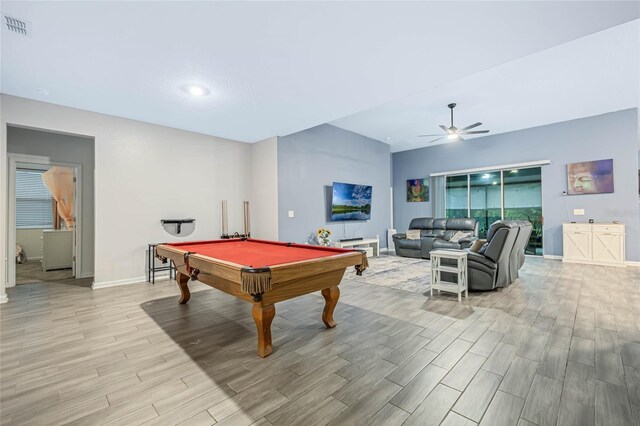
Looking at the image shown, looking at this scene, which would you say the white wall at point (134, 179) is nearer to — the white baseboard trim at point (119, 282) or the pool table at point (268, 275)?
the white baseboard trim at point (119, 282)

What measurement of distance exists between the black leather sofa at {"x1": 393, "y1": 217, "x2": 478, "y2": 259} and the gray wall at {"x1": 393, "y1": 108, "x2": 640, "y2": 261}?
1.33 m

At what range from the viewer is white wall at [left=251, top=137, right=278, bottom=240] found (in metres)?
5.73

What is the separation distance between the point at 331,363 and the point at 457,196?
7752 mm

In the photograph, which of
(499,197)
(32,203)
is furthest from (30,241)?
(499,197)

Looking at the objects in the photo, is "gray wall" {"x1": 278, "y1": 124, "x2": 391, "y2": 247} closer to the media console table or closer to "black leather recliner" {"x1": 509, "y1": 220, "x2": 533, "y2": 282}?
the media console table

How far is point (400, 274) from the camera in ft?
16.9

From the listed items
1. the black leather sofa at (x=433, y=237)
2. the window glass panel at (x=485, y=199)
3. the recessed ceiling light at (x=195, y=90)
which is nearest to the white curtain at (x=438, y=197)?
the window glass panel at (x=485, y=199)

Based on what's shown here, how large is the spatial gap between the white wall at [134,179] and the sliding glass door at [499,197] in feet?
22.1

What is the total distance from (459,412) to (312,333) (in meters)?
1.38

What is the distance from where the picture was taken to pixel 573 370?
1981 millimetres

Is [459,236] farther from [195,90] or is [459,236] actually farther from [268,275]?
[195,90]

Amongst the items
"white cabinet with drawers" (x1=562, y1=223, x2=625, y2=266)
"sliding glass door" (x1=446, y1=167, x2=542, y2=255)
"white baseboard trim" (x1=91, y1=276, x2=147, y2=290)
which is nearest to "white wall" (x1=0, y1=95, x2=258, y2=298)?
"white baseboard trim" (x1=91, y1=276, x2=147, y2=290)

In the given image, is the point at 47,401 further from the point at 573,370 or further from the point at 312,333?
the point at 573,370

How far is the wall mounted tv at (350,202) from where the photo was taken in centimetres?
664
